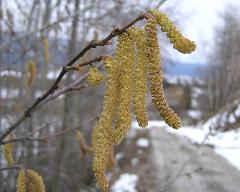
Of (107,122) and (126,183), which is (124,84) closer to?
(107,122)

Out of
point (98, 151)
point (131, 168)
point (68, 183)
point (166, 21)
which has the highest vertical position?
point (131, 168)

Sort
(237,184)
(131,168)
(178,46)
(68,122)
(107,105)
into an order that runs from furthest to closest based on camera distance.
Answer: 1. (131,168)
2. (237,184)
3. (68,122)
4. (107,105)
5. (178,46)

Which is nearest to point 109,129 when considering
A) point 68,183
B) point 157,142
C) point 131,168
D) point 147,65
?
point 147,65

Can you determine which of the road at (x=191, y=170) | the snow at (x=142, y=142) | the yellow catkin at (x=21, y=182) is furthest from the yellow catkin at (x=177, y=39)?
the snow at (x=142, y=142)

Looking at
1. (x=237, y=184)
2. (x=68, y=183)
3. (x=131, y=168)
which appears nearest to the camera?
(x=68, y=183)

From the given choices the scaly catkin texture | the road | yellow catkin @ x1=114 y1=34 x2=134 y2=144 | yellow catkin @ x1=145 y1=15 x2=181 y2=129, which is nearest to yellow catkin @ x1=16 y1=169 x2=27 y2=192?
the scaly catkin texture

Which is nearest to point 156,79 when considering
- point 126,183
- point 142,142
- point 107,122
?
point 107,122

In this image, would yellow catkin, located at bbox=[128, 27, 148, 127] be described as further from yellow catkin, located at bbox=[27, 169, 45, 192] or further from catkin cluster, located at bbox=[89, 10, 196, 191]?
yellow catkin, located at bbox=[27, 169, 45, 192]

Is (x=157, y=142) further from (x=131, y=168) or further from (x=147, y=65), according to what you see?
(x=147, y=65)

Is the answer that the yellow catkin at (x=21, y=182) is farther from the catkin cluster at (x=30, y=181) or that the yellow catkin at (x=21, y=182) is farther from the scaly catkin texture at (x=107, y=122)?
the scaly catkin texture at (x=107, y=122)
